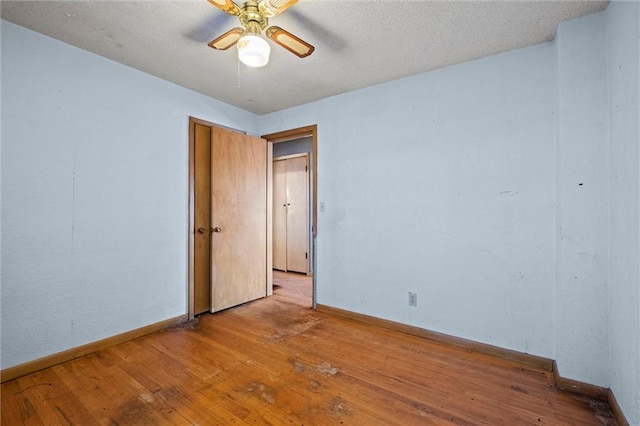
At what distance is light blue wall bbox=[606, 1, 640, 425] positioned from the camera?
1.37 metres

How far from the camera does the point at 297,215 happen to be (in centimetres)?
511

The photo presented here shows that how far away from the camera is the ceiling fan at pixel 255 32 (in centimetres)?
153

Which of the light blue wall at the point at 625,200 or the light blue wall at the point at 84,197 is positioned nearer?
the light blue wall at the point at 625,200

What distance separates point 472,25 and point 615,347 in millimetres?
2155

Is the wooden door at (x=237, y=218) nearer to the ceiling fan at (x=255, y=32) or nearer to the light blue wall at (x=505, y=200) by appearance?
the light blue wall at (x=505, y=200)

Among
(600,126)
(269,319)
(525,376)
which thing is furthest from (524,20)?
(269,319)

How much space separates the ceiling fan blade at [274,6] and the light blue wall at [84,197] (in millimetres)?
1628

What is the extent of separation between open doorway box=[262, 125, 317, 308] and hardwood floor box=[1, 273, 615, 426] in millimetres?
1157

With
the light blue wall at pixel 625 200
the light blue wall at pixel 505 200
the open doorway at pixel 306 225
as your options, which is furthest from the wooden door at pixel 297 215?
the light blue wall at pixel 625 200

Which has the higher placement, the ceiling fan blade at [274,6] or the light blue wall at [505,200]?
the ceiling fan blade at [274,6]

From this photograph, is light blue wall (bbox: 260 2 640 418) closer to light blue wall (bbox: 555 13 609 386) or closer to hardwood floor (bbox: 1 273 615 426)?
light blue wall (bbox: 555 13 609 386)

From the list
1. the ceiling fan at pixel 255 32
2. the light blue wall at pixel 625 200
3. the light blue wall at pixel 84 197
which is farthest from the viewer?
the light blue wall at pixel 84 197

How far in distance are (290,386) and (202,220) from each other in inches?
77.6

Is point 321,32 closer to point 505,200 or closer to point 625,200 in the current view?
point 505,200
